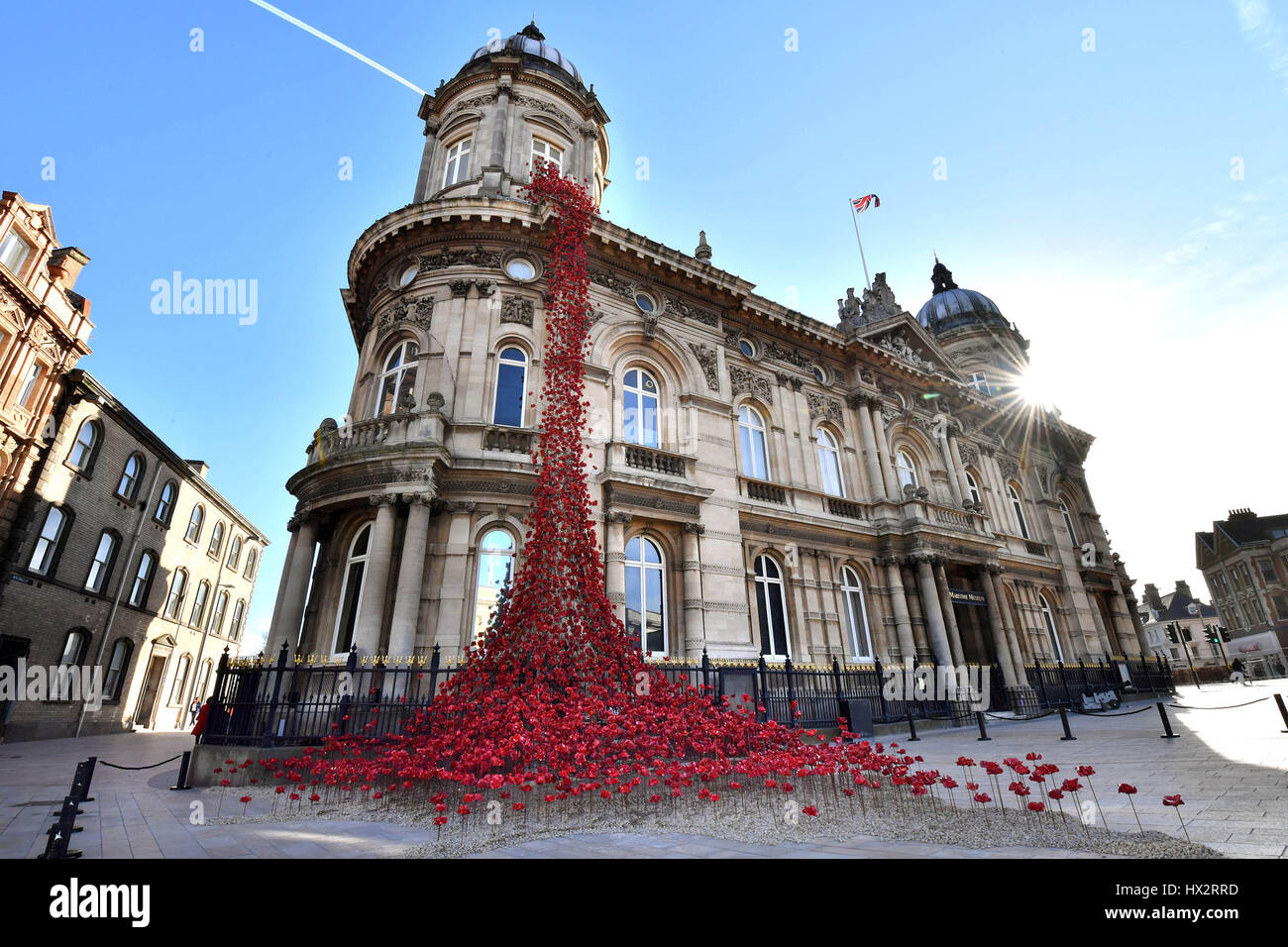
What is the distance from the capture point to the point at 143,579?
2573 cm

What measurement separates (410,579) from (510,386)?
5907mm

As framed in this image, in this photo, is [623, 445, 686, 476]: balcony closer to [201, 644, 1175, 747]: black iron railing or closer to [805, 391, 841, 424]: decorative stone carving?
[201, 644, 1175, 747]: black iron railing

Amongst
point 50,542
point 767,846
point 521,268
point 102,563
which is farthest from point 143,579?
point 767,846

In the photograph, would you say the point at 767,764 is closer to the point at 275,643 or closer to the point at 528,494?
the point at 528,494

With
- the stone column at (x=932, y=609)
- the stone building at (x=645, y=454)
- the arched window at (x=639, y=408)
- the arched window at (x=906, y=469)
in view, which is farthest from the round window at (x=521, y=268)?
the stone column at (x=932, y=609)

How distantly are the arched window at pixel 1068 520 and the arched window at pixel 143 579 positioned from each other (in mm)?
43768

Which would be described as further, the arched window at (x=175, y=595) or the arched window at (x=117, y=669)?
the arched window at (x=175, y=595)

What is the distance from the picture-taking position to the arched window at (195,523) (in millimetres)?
29555

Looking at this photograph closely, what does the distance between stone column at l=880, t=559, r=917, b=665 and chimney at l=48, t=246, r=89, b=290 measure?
105 ft

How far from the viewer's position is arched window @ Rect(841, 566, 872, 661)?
1845cm

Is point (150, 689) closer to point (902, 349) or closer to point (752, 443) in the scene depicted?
point (752, 443)

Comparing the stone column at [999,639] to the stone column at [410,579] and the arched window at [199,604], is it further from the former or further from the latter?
the arched window at [199,604]
